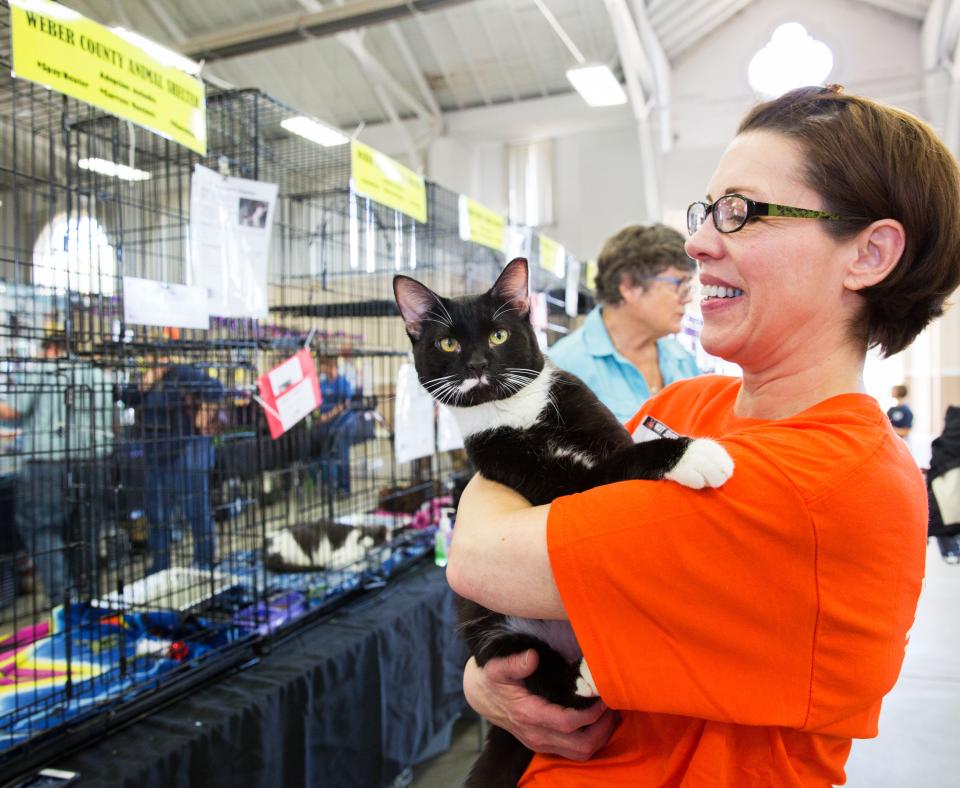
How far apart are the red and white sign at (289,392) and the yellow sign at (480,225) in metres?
1.07

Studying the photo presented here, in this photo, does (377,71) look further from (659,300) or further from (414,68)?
(659,300)

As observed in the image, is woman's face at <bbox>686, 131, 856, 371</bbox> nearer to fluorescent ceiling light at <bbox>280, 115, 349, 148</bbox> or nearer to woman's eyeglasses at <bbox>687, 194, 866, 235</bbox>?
woman's eyeglasses at <bbox>687, 194, 866, 235</bbox>

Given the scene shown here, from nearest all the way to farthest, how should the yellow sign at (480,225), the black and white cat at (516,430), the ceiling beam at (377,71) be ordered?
the black and white cat at (516,430)
the yellow sign at (480,225)
the ceiling beam at (377,71)

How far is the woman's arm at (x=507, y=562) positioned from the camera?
2.32ft

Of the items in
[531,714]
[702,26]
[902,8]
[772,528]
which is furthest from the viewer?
[702,26]

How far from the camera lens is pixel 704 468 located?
663 millimetres

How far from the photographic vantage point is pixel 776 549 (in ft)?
2.05

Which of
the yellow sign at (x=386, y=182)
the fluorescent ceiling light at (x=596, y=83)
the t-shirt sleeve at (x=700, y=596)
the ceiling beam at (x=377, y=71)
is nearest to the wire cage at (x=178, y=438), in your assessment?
the yellow sign at (x=386, y=182)

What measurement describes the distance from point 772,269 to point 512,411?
0.46 m

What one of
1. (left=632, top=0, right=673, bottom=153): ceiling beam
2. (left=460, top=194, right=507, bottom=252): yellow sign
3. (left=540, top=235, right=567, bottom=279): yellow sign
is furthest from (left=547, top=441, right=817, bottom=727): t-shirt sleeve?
(left=632, top=0, right=673, bottom=153): ceiling beam

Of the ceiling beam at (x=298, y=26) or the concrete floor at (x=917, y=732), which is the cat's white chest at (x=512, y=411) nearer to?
the concrete floor at (x=917, y=732)

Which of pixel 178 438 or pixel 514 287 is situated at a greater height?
pixel 514 287

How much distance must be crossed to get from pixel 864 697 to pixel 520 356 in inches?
27.8

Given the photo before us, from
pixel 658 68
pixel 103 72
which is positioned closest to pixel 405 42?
pixel 658 68
